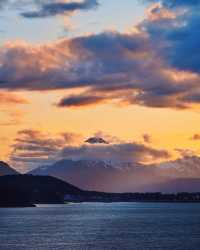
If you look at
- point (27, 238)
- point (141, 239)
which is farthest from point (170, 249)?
point (27, 238)

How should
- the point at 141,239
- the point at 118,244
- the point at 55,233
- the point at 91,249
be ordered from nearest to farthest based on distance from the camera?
the point at 91,249, the point at 118,244, the point at 141,239, the point at 55,233

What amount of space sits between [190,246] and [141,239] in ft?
47.5

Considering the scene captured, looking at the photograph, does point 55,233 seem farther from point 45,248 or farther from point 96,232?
point 45,248

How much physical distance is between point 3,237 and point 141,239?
2738 cm

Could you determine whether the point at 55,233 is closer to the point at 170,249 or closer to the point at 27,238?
the point at 27,238

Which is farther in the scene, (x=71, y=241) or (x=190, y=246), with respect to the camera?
(x=71, y=241)

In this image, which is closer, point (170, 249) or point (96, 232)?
point (170, 249)

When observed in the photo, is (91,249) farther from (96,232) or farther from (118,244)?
(96,232)

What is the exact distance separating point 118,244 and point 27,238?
20494 mm

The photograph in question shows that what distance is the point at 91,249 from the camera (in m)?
102

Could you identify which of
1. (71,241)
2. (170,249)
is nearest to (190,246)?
(170,249)

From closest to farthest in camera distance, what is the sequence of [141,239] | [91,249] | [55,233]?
[91,249]
[141,239]
[55,233]

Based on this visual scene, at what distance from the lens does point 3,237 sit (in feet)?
413

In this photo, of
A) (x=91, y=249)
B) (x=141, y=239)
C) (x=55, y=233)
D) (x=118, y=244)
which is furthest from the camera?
(x=55, y=233)
